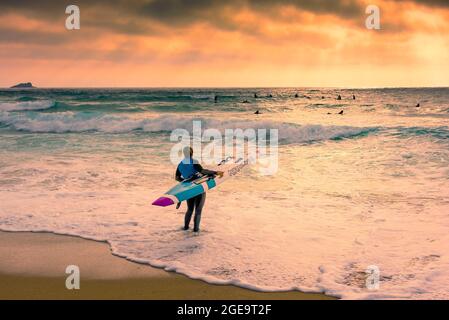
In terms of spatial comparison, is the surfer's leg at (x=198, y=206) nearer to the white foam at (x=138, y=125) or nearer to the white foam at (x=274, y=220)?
the white foam at (x=274, y=220)

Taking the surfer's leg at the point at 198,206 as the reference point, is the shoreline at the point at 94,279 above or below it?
below

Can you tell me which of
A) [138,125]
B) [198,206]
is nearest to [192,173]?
[198,206]

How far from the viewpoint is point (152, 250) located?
25.1 feet

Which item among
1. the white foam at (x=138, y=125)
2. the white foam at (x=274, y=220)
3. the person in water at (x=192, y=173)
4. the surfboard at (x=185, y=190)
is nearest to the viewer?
the white foam at (x=274, y=220)

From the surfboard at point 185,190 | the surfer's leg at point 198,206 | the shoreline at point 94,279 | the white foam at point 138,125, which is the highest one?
the white foam at point 138,125

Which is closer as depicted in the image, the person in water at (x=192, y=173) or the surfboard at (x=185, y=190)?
the surfboard at (x=185, y=190)

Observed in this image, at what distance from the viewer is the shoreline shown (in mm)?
5906

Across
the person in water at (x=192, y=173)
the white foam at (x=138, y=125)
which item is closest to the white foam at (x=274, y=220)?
the person in water at (x=192, y=173)

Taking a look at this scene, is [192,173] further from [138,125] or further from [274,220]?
[138,125]

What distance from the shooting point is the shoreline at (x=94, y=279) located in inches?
233

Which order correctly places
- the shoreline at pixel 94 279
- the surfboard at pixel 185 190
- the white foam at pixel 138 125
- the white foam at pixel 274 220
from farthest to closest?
the white foam at pixel 138 125, the surfboard at pixel 185 190, the white foam at pixel 274 220, the shoreline at pixel 94 279

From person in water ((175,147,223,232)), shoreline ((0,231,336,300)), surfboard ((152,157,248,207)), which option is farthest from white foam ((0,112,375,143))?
shoreline ((0,231,336,300))

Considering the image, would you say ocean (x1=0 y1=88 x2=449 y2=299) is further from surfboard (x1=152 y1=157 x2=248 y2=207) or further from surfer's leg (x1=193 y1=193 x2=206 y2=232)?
surfboard (x1=152 y1=157 x2=248 y2=207)

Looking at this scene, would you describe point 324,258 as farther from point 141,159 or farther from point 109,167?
point 141,159
